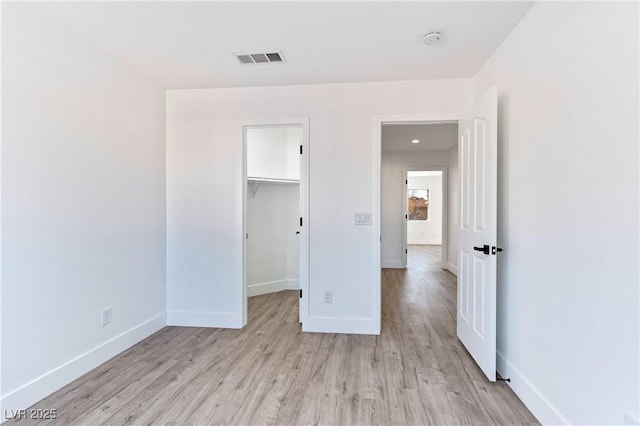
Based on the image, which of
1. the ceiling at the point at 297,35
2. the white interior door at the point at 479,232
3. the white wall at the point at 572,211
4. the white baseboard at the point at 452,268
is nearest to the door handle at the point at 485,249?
the white interior door at the point at 479,232

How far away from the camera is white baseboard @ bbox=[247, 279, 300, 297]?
421 cm

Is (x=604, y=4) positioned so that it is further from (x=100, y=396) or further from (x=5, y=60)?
(x=100, y=396)

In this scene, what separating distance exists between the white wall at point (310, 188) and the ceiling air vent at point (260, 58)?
0.50 metres

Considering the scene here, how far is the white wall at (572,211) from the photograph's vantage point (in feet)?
3.91

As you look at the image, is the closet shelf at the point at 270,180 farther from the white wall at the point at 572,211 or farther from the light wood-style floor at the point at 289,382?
the white wall at the point at 572,211

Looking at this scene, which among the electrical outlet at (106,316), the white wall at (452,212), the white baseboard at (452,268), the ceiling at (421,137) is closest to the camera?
the electrical outlet at (106,316)

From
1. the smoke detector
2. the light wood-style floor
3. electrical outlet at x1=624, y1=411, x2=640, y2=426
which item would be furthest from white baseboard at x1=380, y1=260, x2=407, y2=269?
electrical outlet at x1=624, y1=411, x2=640, y2=426

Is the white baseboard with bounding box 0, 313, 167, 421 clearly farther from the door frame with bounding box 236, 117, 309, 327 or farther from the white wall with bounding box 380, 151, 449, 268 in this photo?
the white wall with bounding box 380, 151, 449, 268

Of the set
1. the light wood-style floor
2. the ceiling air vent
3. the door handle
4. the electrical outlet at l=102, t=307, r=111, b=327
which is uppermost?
the ceiling air vent

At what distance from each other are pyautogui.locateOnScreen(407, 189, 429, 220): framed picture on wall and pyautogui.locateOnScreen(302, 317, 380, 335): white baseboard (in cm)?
852

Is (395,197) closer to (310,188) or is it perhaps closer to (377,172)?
(377,172)

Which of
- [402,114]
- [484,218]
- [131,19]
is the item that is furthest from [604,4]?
[131,19]

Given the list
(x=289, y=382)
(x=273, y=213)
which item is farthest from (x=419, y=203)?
(x=289, y=382)

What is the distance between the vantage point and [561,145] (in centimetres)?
155
